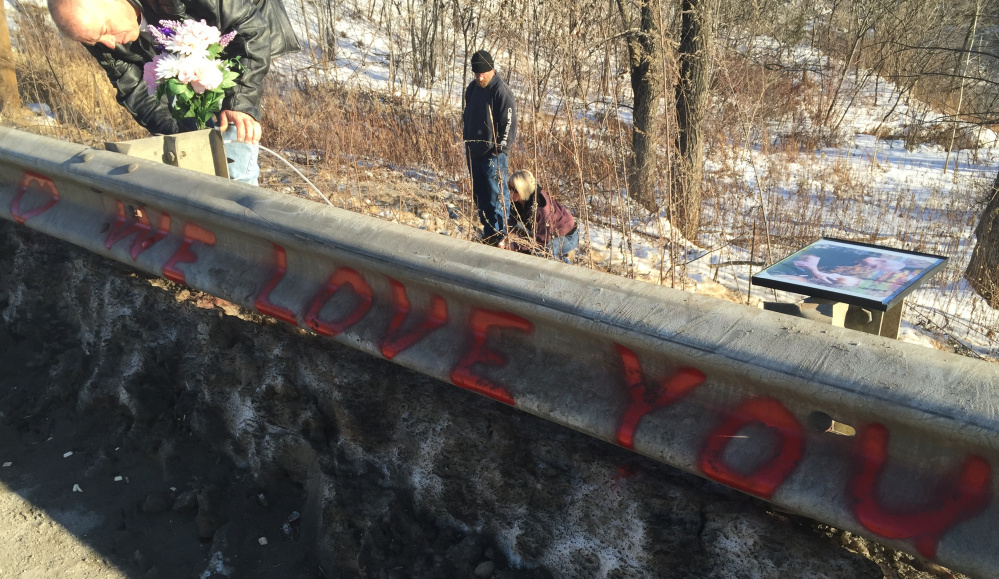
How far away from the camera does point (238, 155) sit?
412 cm

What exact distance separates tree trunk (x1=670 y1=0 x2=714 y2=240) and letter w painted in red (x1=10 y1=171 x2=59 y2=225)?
481 cm

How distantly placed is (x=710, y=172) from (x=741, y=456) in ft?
24.9

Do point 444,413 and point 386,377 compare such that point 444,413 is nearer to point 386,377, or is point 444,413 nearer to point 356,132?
point 386,377

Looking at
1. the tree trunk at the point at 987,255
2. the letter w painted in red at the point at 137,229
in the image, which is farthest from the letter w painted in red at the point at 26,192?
the tree trunk at the point at 987,255

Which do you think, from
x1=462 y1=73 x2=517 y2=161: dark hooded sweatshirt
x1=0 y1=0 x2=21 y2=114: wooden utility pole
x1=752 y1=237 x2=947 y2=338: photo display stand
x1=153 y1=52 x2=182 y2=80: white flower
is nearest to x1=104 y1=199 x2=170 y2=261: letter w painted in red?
x1=153 y1=52 x2=182 y2=80: white flower

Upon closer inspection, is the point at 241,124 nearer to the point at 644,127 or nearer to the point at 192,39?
the point at 192,39

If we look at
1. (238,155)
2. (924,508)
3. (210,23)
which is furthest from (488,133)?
(924,508)

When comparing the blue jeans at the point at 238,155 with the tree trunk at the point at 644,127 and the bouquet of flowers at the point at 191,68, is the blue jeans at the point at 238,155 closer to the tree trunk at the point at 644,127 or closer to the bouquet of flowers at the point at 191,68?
the bouquet of flowers at the point at 191,68

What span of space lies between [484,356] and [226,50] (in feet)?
9.06

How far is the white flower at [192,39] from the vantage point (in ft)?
11.9

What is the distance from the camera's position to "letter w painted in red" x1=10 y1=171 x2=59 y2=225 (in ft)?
11.9

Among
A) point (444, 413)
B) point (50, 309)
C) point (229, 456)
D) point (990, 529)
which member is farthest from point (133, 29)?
point (990, 529)

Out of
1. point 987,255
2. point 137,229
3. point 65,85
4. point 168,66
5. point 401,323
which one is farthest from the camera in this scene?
point 65,85

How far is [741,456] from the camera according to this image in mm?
1784
